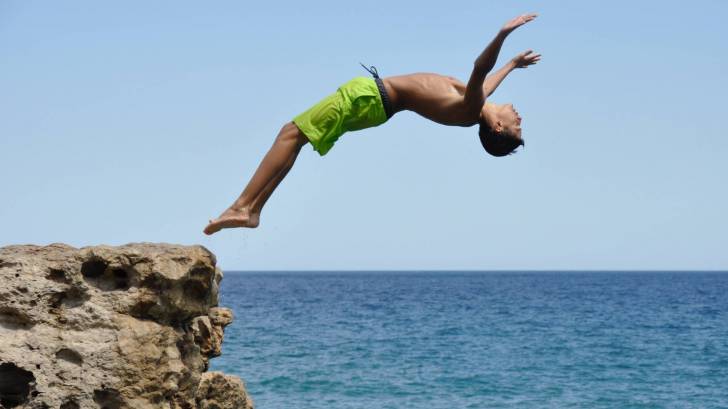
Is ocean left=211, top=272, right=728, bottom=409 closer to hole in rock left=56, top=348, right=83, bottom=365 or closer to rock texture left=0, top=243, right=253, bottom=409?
rock texture left=0, top=243, right=253, bottom=409

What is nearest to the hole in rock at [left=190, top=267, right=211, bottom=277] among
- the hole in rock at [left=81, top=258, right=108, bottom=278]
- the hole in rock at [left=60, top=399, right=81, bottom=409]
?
the hole in rock at [left=81, top=258, right=108, bottom=278]

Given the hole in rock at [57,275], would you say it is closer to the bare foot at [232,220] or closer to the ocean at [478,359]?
the bare foot at [232,220]

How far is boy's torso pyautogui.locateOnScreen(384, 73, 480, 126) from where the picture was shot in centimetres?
658

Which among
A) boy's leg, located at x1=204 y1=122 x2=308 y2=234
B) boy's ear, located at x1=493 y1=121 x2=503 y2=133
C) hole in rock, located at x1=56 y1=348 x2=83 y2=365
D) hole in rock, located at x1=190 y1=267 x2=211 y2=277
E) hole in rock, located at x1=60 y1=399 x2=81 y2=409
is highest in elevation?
boy's ear, located at x1=493 y1=121 x2=503 y2=133

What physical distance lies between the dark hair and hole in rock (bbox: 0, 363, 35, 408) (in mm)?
3365

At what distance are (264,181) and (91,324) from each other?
5.45ft

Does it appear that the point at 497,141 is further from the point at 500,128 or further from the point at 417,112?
the point at 417,112

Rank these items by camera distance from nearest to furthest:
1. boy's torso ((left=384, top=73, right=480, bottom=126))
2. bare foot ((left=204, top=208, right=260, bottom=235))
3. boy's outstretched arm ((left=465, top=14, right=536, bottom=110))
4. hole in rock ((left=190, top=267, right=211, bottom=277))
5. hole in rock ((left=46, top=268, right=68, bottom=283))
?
hole in rock ((left=46, top=268, right=68, bottom=283)) → hole in rock ((left=190, top=267, right=211, bottom=277)) → boy's outstretched arm ((left=465, top=14, right=536, bottom=110)) → bare foot ((left=204, top=208, right=260, bottom=235)) → boy's torso ((left=384, top=73, right=480, bottom=126))

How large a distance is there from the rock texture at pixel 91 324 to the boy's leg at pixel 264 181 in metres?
0.84

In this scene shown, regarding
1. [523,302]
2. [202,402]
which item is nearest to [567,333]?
[523,302]

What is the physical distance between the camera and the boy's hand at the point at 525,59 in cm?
702

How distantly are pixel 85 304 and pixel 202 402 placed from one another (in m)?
1.95

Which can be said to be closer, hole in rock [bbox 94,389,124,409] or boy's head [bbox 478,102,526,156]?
hole in rock [bbox 94,389,124,409]

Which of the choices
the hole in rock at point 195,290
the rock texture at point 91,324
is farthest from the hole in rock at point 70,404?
the hole in rock at point 195,290
